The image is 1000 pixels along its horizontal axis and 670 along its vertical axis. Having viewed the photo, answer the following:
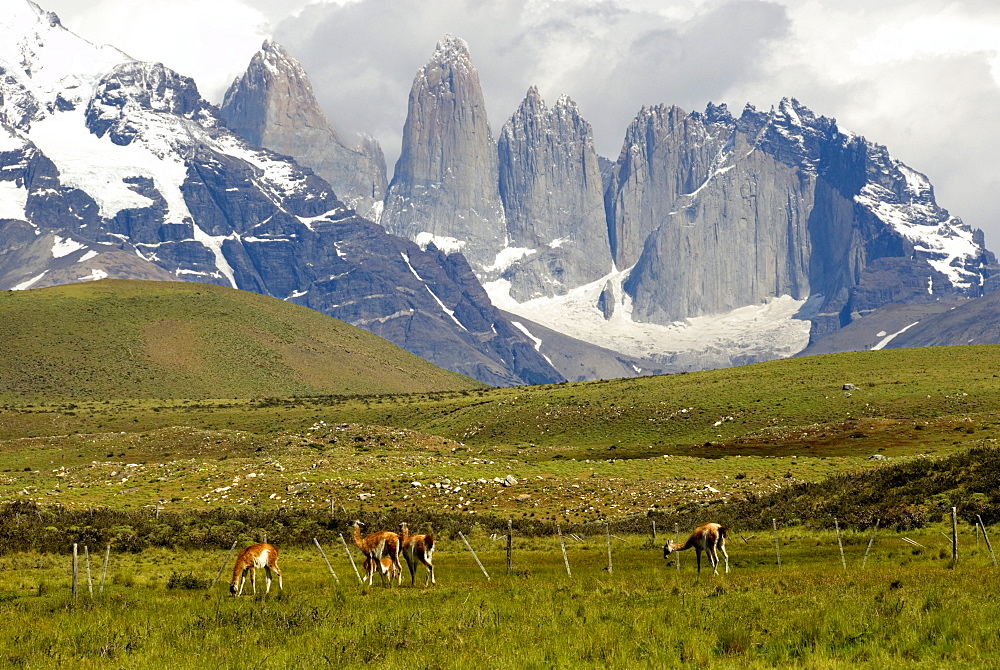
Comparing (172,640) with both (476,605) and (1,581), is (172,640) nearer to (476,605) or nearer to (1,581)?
(476,605)

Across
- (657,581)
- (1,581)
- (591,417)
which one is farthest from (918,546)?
(591,417)

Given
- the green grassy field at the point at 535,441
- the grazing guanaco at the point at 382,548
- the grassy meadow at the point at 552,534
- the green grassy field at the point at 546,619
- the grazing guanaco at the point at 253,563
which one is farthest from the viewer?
the green grassy field at the point at 535,441

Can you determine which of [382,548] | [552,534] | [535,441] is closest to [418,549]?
[382,548]

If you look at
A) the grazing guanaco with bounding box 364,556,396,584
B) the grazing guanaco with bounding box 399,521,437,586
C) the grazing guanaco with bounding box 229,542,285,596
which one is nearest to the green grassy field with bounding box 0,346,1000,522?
the grazing guanaco with bounding box 364,556,396,584

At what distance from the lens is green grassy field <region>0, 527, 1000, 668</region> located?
20.7m

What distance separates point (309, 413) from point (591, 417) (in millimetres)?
43872

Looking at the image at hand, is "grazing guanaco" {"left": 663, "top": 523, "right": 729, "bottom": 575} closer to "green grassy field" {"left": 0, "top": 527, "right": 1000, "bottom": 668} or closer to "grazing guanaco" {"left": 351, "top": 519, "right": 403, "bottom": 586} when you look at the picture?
"green grassy field" {"left": 0, "top": 527, "right": 1000, "bottom": 668}

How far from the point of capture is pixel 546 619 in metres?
24.6

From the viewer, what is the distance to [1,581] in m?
35.2

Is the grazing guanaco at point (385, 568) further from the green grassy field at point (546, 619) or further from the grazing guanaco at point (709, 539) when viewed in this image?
the grazing guanaco at point (709, 539)

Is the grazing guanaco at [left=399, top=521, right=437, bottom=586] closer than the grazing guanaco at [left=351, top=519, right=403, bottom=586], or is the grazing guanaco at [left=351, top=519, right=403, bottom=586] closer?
the grazing guanaco at [left=399, top=521, right=437, bottom=586]

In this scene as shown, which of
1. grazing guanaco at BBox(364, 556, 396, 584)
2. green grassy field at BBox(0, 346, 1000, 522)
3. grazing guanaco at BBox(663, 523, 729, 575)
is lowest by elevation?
grazing guanaco at BBox(364, 556, 396, 584)

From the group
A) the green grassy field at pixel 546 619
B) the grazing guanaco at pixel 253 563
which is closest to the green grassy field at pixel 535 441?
the green grassy field at pixel 546 619

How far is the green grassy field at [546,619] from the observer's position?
68.0ft
